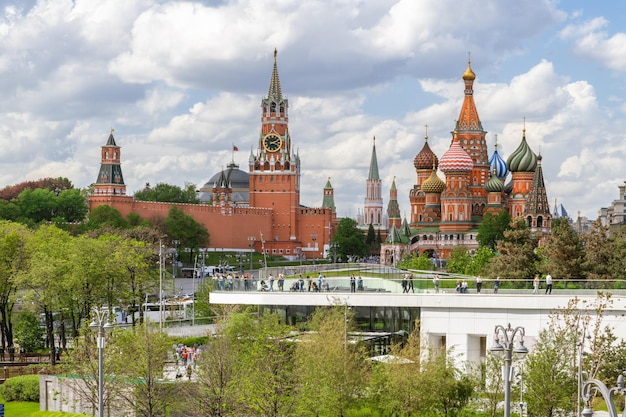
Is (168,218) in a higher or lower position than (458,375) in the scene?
higher

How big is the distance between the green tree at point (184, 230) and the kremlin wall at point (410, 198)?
509 centimetres

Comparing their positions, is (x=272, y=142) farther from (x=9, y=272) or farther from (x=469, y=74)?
(x=9, y=272)

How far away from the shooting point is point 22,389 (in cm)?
4712

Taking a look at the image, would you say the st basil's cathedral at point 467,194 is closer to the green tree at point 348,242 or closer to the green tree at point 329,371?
the green tree at point 348,242

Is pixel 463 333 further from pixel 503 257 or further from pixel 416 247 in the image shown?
pixel 416 247

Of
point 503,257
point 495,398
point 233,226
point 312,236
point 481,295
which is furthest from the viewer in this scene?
point 312,236

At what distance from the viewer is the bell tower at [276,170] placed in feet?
586

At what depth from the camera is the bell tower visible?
178750mm

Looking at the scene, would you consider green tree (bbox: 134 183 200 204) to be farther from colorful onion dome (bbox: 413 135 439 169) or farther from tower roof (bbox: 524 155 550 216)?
tower roof (bbox: 524 155 550 216)

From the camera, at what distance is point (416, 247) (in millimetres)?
154875

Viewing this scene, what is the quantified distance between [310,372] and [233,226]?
13172 centimetres

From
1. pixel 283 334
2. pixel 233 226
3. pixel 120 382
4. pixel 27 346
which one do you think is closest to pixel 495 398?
pixel 283 334

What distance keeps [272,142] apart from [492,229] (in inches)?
2042

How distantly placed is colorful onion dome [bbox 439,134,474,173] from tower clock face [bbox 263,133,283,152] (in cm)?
3574
